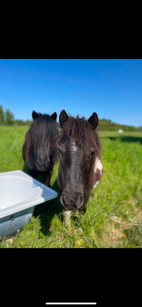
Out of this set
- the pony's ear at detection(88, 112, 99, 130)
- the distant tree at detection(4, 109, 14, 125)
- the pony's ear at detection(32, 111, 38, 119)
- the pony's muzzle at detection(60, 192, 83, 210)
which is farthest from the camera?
the distant tree at detection(4, 109, 14, 125)

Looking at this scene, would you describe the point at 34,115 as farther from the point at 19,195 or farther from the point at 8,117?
the point at 8,117

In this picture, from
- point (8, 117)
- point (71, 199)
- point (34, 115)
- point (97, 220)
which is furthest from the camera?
point (8, 117)

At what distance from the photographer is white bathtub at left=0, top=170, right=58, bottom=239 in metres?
1.94

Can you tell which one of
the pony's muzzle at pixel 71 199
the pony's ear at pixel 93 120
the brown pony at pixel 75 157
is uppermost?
the pony's ear at pixel 93 120

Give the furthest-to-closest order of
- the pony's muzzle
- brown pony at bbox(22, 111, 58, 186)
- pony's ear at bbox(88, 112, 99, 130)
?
1. brown pony at bbox(22, 111, 58, 186)
2. pony's ear at bbox(88, 112, 99, 130)
3. the pony's muzzle

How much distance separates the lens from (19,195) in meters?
2.82

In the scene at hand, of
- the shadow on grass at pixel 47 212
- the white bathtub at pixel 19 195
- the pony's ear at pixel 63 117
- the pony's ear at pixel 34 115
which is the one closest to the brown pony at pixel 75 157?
the pony's ear at pixel 63 117

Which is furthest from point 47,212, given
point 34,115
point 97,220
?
point 34,115

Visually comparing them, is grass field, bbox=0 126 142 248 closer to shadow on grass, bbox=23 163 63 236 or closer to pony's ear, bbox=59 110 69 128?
shadow on grass, bbox=23 163 63 236

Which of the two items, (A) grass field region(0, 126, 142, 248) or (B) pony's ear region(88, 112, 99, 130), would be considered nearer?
(B) pony's ear region(88, 112, 99, 130)

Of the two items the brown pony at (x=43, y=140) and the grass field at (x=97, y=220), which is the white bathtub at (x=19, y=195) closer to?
the grass field at (x=97, y=220)

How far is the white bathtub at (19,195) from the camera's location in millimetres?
1937

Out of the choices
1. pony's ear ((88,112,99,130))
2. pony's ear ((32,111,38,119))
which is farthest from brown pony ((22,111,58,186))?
pony's ear ((88,112,99,130))

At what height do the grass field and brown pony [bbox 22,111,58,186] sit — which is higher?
brown pony [bbox 22,111,58,186]
